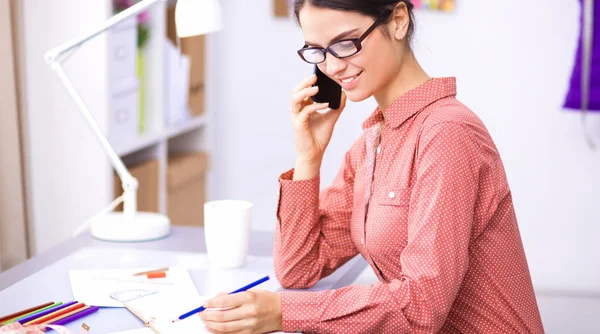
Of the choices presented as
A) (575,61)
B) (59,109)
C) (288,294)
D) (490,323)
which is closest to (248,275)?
(288,294)

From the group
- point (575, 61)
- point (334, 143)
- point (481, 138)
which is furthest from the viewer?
point (334, 143)

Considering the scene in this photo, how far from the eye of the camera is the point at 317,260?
1474 mm

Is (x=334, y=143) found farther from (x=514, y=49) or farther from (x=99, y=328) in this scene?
(x=99, y=328)

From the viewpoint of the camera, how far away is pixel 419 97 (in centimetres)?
132

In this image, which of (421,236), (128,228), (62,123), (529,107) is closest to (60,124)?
(62,123)

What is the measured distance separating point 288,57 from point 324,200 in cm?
174

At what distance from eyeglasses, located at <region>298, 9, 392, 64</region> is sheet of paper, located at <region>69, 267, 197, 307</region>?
0.42m

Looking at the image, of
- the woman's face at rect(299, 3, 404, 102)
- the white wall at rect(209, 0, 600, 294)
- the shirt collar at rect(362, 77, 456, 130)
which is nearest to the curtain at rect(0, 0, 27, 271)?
the woman's face at rect(299, 3, 404, 102)

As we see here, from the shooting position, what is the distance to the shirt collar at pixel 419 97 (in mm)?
1312

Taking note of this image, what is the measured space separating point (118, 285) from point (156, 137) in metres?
1.34

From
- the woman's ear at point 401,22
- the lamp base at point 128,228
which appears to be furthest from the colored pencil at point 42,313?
the woman's ear at point 401,22

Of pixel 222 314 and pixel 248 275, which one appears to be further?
pixel 248 275

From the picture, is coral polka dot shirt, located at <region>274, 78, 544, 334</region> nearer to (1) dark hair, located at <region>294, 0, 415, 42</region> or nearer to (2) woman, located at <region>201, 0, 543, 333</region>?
(2) woman, located at <region>201, 0, 543, 333</region>

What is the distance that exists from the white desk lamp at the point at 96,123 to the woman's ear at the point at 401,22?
38 centimetres
